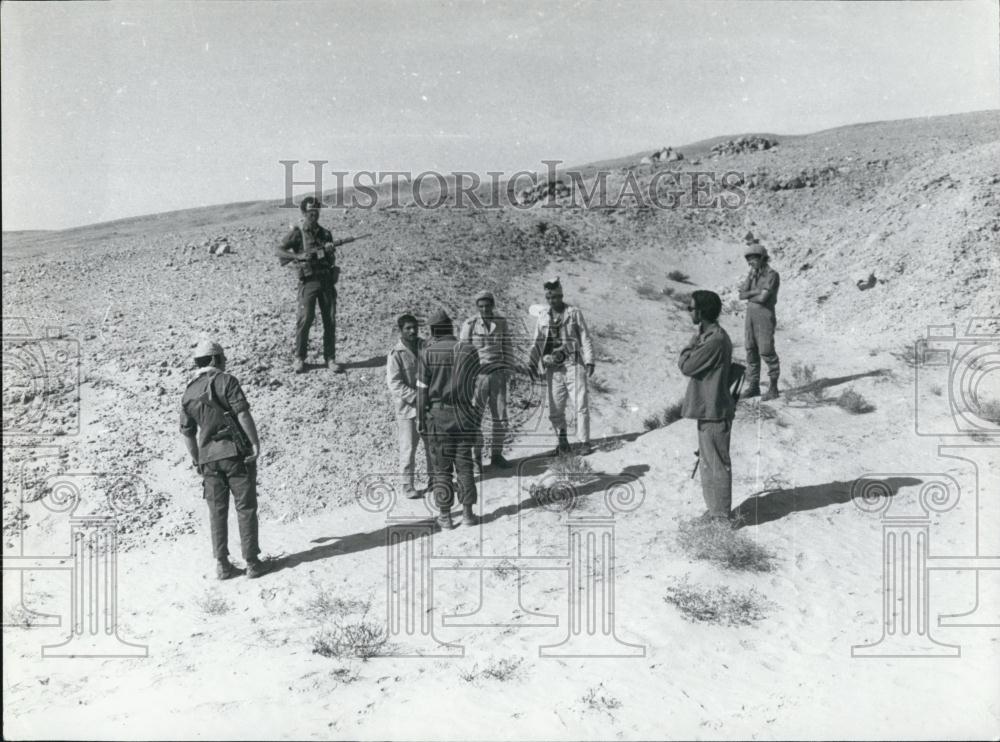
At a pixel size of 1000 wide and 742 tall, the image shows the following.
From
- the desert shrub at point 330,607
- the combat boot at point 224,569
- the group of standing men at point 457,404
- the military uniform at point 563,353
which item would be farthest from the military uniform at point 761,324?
the combat boot at point 224,569

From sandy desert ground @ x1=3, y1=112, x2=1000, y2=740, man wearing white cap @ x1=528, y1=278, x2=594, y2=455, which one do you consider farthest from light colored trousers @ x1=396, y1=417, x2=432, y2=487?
man wearing white cap @ x1=528, y1=278, x2=594, y2=455

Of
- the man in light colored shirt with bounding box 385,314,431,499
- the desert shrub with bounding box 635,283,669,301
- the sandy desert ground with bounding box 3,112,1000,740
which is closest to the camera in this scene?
the sandy desert ground with bounding box 3,112,1000,740

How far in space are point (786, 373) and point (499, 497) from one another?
230 inches

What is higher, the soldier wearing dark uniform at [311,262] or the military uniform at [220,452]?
the soldier wearing dark uniform at [311,262]

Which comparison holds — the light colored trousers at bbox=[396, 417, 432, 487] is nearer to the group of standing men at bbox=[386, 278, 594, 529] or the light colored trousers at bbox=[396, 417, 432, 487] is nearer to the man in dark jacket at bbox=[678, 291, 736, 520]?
the group of standing men at bbox=[386, 278, 594, 529]

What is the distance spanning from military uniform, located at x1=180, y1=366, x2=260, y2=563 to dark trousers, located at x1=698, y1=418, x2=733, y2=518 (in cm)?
358

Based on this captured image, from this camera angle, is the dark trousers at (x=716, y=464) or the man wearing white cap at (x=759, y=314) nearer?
the dark trousers at (x=716, y=464)

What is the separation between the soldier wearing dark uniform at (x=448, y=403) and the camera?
6.14 meters

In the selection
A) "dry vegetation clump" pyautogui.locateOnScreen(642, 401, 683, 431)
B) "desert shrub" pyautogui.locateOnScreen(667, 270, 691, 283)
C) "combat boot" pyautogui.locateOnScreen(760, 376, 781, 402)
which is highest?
"desert shrub" pyautogui.locateOnScreen(667, 270, 691, 283)

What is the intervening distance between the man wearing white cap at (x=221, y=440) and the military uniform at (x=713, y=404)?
344 cm

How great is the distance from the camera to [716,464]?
590cm

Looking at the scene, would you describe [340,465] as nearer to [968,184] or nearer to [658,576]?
[658,576]

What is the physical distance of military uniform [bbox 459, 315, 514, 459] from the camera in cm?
722

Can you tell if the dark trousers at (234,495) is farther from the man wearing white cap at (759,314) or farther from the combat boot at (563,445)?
the man wearing white cap at (759,314)
